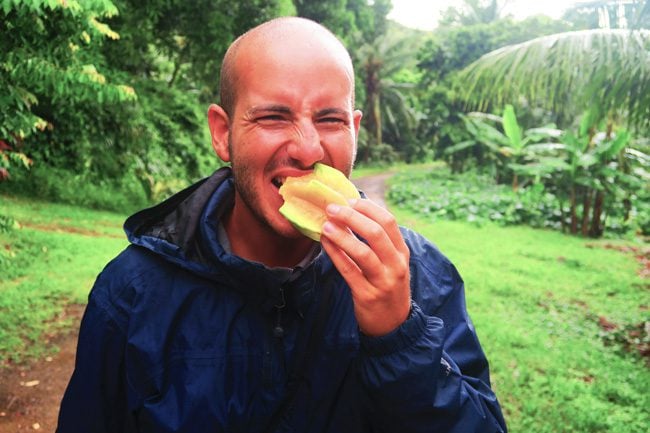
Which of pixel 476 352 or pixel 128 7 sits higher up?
pixel 128 7

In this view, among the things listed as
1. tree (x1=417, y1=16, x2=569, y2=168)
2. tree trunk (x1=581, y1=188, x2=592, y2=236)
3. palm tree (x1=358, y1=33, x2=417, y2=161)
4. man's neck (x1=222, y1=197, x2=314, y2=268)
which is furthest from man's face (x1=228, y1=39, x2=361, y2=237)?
palm tree (x1=358, y1=33, x2=417, y2=161)

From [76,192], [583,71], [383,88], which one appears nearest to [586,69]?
[583,71]

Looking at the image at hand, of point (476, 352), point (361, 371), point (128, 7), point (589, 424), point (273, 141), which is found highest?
point (128, 7)

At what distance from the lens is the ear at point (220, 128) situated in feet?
5.80

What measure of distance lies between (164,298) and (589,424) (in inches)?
169

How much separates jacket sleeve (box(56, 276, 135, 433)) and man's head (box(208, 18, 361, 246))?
55 cm

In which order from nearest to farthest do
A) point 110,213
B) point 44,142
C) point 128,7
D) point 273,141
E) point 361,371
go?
point 361,371, point 273,141, point 44,142, point 128,7, point 110,213

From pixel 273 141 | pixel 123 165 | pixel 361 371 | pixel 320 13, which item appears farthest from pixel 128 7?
pixel 361 371

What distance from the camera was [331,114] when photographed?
1.58m

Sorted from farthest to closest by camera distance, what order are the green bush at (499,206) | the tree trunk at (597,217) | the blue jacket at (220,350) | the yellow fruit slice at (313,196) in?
the green bush at (499,206) → the tree trunk at (597,217) → the blue jacket at (220,350) → the yellow fruit slice at (313,196)

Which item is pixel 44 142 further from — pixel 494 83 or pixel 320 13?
pixel 320 13

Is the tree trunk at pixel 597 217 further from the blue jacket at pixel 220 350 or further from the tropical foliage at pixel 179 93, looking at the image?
the blue jacket at pixel 220 350

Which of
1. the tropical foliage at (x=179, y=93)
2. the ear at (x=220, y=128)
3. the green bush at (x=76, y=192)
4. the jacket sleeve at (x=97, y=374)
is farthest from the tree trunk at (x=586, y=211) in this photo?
the jacket sleeve at (x=97, y=374)

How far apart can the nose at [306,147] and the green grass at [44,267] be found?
379cm
